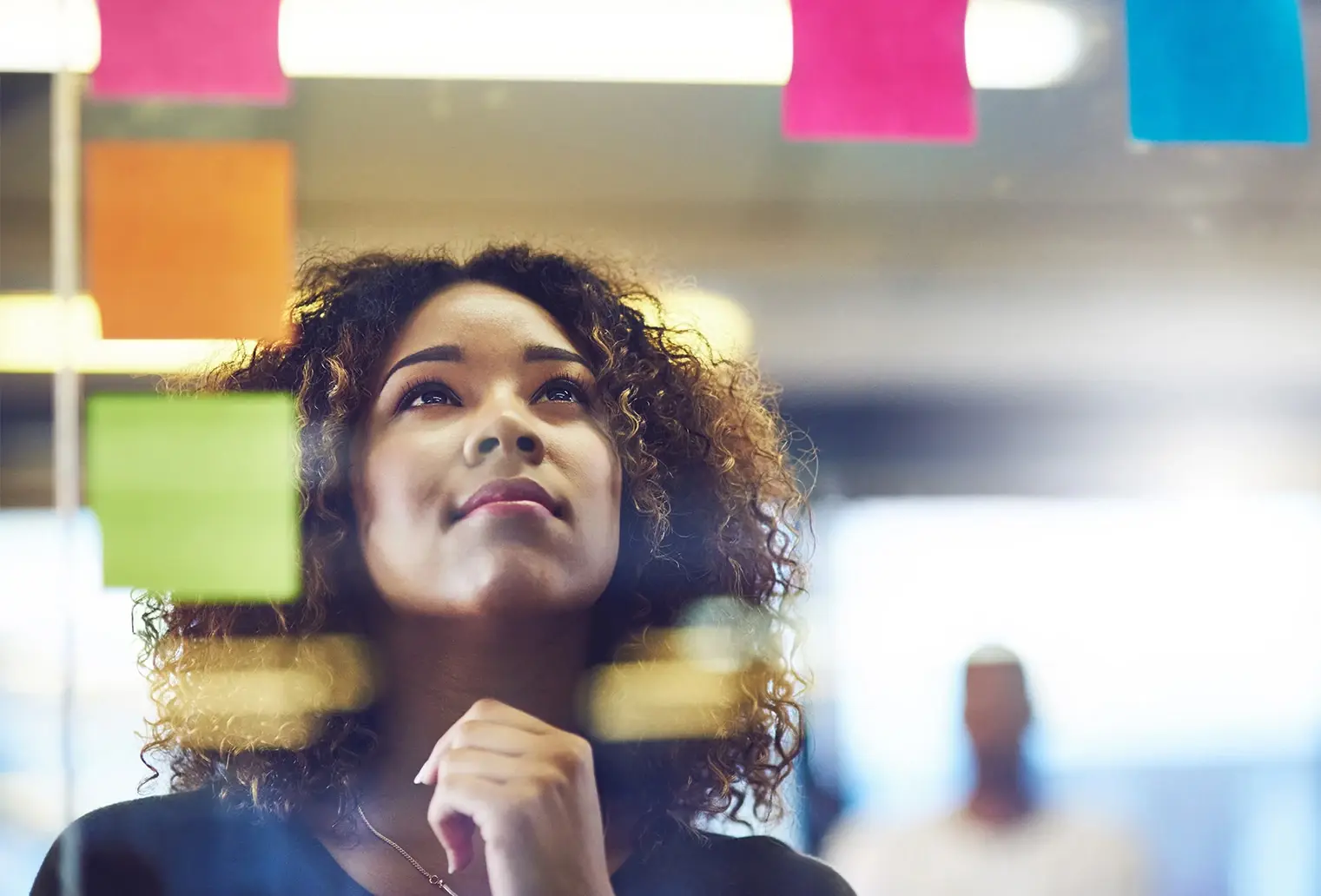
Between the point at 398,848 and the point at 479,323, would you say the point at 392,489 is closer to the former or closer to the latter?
the point at 479,323

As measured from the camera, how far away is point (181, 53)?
123cm

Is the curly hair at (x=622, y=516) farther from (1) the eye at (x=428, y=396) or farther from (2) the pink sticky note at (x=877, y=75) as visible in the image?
(2) the pink sticky note at (x=877, y=75)

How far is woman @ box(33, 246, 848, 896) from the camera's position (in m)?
1.15

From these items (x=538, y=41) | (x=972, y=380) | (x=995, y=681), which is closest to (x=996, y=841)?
(x=995, y=681)

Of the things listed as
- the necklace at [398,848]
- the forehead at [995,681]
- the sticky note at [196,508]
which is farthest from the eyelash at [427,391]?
the forehead at [995,681]

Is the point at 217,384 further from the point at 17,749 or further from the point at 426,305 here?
the point at 17,749

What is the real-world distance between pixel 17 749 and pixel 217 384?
1.39ft

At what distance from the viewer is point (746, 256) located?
49.8 inches

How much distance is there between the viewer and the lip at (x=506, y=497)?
3.78ft

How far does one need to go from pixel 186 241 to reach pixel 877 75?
0.78 meters

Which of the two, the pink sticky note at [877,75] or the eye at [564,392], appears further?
the pink sticky note at [877,75]

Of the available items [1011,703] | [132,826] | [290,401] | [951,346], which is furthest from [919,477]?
[132,826]

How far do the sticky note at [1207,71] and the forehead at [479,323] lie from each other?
74 cm

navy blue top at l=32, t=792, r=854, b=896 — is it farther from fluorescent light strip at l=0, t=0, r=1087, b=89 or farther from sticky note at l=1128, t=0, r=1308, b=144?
sticky note at l=1128, t=0, r=1308, b=144
